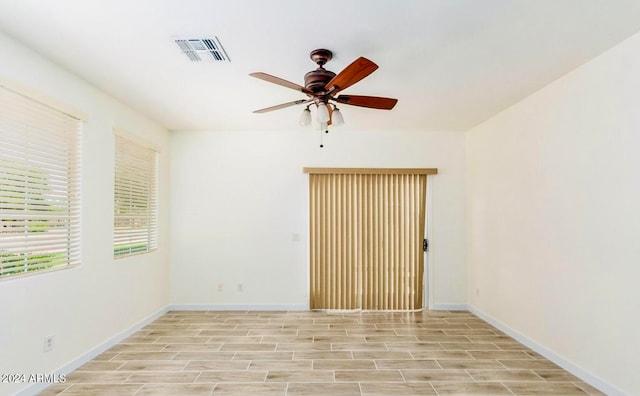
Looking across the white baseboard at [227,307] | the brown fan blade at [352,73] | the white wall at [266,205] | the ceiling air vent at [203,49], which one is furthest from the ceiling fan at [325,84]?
the white baseboard at [227,307]

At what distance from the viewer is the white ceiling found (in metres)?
2.05

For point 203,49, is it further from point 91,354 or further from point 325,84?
point 91,354

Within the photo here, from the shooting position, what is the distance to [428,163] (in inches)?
199

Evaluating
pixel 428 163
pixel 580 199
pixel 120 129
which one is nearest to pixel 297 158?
pixel 428 163

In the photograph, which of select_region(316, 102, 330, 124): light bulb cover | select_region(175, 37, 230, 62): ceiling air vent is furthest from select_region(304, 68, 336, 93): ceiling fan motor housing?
select_region(175, 37, 230, 62): ceiling air vent

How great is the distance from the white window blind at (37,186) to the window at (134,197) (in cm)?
65

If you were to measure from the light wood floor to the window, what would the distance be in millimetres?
1054

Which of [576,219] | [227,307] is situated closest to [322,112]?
[576,219]

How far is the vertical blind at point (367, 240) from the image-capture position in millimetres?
4949

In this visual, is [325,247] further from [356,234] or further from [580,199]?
[580,199]

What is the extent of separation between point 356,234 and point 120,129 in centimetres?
323

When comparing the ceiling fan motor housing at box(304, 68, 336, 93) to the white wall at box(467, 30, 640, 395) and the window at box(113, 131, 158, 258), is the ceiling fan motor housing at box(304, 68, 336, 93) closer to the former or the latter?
the white wall at box(467, 30, 640, 395)

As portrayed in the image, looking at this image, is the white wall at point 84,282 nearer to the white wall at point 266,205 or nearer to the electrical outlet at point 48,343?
the electrical outlet at point 48,343

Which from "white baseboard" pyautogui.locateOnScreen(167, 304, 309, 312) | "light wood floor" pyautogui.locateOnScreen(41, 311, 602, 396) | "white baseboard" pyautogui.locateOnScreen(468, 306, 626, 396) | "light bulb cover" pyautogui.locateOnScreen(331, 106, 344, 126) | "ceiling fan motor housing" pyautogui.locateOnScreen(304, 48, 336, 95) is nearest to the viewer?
"ceiling fan motor housing" pyautogui.locateOnScreen(304, 48, 336, 95)
